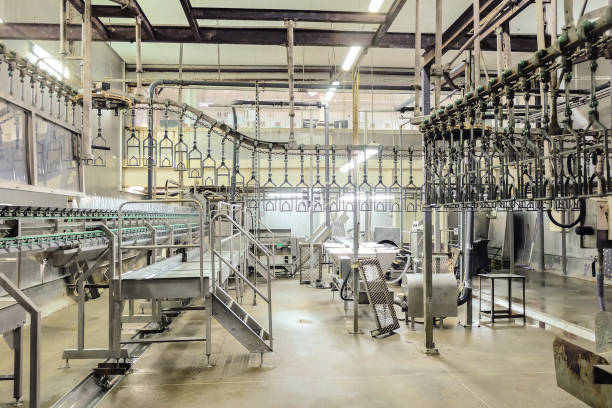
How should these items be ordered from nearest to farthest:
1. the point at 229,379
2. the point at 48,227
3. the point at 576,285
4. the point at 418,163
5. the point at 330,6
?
the point at 229,379 < the point at 48,227 < the point at 330,6 < the point at 576,285 < the point at 418,163

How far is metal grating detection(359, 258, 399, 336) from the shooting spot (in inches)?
233

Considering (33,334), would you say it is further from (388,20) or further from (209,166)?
(209,166)

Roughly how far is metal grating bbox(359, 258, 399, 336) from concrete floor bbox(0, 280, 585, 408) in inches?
7.3

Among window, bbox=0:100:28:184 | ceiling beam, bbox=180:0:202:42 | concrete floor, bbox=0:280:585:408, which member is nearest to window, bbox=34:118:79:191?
window, bbox=0:100:28:184

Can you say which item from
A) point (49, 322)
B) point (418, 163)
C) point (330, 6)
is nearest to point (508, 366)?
point (49, 322)

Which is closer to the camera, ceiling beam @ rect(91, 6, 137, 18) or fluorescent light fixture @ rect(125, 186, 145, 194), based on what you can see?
ceiling beam @ rect(91, 6, 137, 18)

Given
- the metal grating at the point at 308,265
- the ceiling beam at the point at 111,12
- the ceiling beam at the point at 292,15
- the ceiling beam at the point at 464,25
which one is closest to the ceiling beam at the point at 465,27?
the ceiling beam at the point at 464,25

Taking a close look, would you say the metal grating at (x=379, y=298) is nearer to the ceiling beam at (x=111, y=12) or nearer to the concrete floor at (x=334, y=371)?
the concrete floor at (x=334, y=371)

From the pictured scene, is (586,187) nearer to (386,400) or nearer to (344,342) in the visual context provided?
(386,400)

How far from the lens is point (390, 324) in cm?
596

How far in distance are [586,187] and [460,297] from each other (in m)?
4.20

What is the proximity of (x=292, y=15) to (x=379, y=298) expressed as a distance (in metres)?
4.47

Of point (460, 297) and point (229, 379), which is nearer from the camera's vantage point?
A: point (229, 379)

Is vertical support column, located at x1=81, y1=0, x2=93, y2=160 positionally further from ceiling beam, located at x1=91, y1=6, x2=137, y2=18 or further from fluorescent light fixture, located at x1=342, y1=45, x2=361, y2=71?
fluorescent light fixture, located at x1=342, y1=45, x2=361, y2=71
